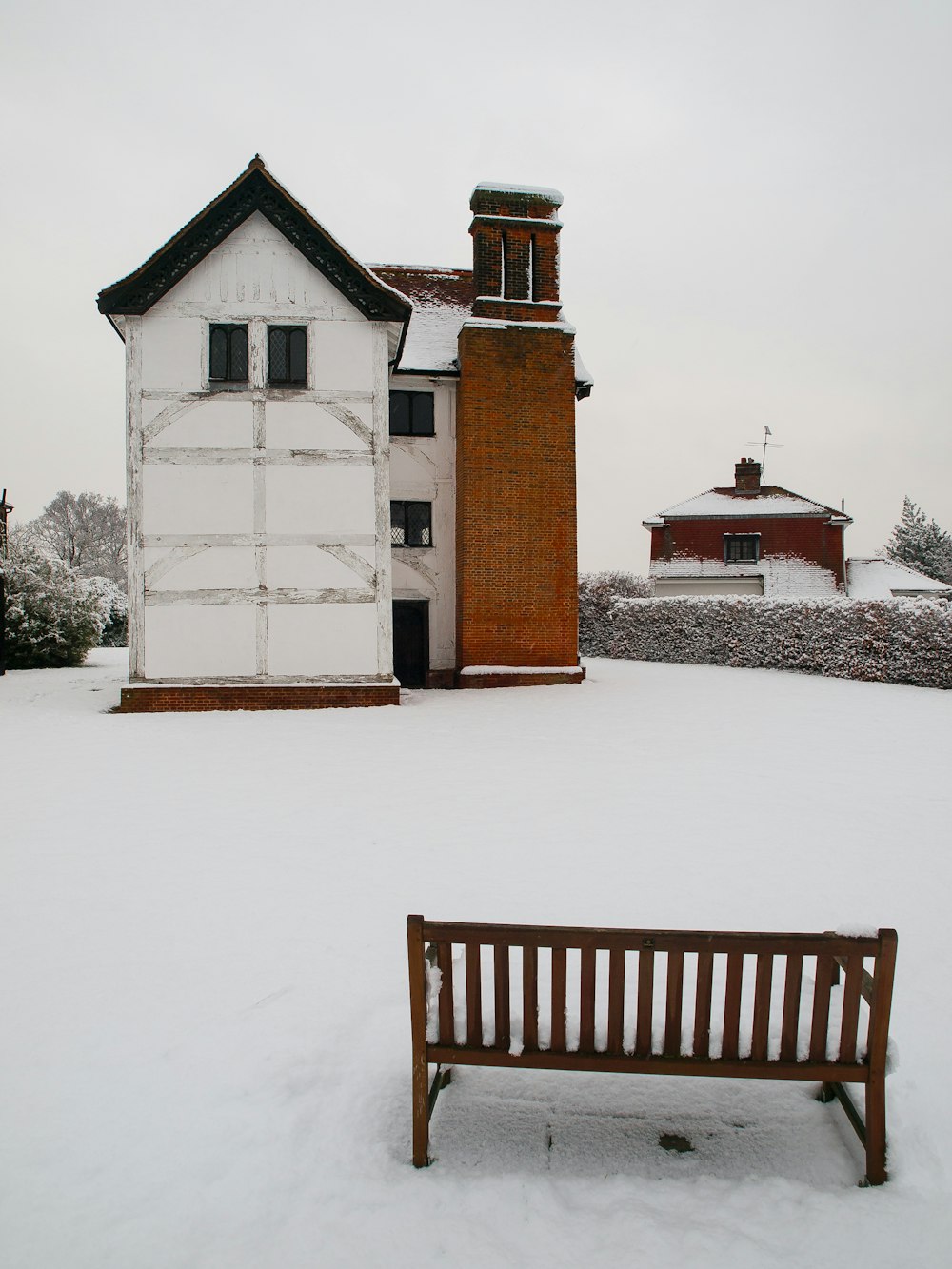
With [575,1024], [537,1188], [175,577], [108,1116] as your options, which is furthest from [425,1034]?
[175,577]

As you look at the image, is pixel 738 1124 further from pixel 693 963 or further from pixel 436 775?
pixel 436 775

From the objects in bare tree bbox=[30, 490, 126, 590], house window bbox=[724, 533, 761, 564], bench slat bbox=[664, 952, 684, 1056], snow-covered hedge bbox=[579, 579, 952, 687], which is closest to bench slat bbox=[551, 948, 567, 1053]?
bench slat bbox=[664, 952, 684, 1056]

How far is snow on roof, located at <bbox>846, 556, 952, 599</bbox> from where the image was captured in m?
37.9

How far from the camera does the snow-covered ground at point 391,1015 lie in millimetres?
2793

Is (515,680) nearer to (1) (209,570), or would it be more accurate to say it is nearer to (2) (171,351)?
(1) (209,570)

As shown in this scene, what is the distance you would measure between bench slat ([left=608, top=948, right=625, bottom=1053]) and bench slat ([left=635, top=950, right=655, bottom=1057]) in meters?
0.07

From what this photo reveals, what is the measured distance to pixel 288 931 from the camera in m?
4.96

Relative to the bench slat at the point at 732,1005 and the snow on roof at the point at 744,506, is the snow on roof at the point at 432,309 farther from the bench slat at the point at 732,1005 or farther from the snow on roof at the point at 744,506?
the snow on roof at the point at 744,506

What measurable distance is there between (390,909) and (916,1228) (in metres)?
3.28

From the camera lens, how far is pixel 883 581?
1532 inches

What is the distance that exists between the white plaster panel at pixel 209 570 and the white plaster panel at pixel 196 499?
0.41 meters

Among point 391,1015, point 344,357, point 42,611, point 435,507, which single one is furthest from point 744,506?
point 391,1015

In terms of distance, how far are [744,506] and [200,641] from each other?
1184 inches

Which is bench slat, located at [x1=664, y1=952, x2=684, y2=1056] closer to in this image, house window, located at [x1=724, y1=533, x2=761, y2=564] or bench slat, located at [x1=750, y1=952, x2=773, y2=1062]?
bench slat, located at [x1=750, y1=952, x2=773, y2=1062]
